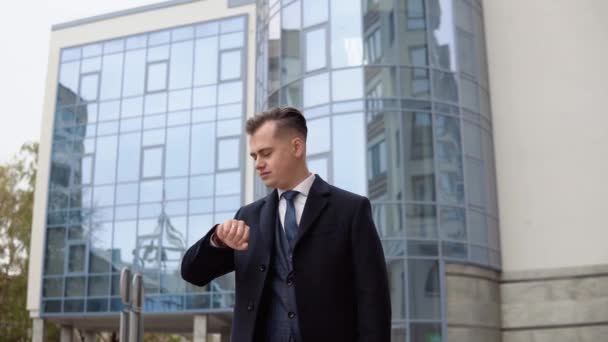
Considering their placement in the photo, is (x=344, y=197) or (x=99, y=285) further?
(x=99, y=285)

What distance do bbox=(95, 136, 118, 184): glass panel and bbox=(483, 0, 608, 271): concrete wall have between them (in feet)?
47.9

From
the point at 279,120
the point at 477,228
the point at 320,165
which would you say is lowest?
the point at 279,120

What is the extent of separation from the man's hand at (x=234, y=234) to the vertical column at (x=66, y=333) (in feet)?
106

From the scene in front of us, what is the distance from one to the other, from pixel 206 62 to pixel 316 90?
9.80 m

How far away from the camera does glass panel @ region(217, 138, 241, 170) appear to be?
1147 inches

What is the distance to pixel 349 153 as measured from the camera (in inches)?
811

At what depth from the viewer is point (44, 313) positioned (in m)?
31.8

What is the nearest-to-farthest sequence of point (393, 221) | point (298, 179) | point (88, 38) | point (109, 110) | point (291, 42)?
point (298, 179) → point (393, 221) → point (291, 42) → point (109, 110) → point (88, 38)

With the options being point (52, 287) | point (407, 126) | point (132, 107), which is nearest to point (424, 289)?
point (407, 126)

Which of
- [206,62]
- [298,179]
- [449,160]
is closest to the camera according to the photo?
[298,179]

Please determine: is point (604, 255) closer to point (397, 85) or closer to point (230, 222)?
point (397, 85)

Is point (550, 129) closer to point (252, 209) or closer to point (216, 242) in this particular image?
point (252, 209)

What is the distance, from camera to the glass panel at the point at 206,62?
30.3m

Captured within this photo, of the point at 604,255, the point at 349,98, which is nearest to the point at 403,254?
the point at 349,98
